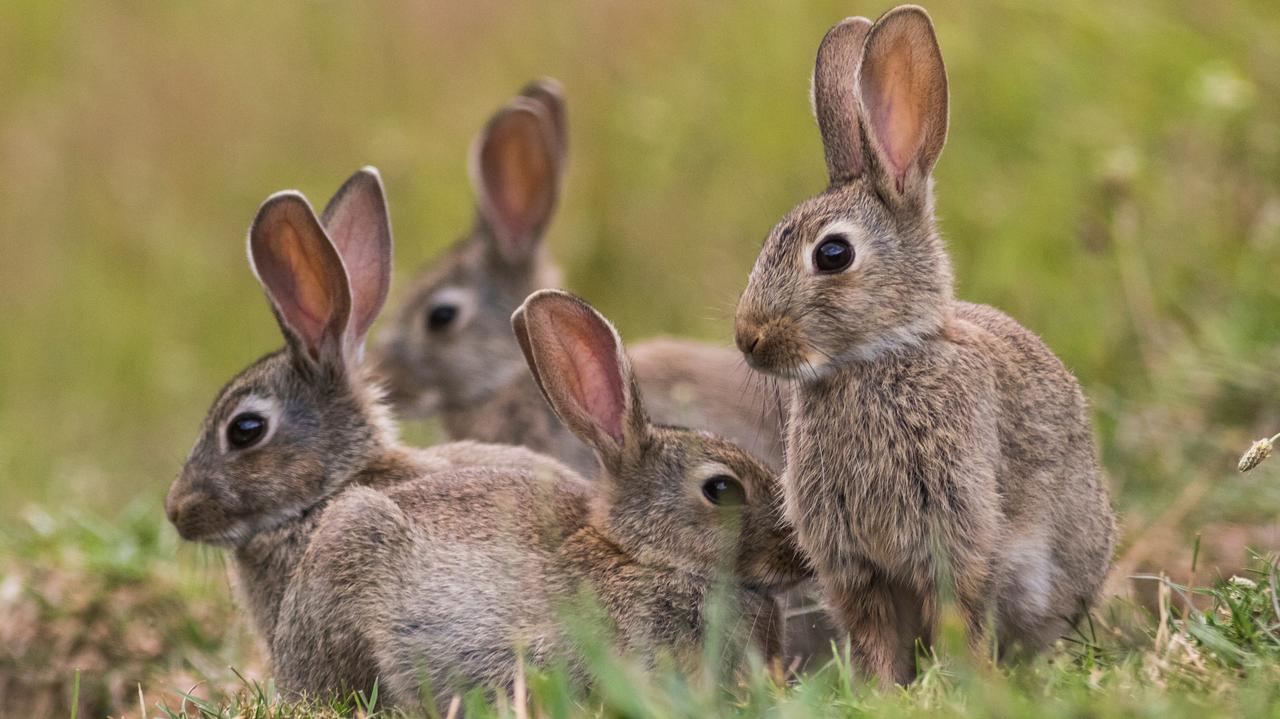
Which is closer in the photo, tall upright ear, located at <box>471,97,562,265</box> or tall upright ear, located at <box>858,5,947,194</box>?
tall upright ear, located at <box>858,5,947,194</box>

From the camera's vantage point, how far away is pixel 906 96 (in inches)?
174

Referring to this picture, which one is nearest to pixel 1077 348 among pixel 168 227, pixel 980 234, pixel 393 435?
pixel 980 234

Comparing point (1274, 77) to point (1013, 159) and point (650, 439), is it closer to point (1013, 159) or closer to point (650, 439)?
point (1013, 159)

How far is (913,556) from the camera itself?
13.6 feet

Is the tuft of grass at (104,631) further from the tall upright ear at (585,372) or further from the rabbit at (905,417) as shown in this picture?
the rabbit at (905,417)

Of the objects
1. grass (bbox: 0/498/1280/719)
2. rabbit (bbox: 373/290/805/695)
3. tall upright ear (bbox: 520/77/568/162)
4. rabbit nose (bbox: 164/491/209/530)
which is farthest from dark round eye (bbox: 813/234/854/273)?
tall upright ear (bbox: 520/77/568/162)

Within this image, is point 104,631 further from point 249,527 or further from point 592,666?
point 592,666

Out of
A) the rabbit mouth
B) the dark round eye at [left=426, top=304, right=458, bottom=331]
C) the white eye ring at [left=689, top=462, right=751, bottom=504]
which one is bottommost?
the rabbit mouth

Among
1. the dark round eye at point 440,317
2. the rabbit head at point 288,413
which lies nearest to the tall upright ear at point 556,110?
the dark round eye at point 440,317

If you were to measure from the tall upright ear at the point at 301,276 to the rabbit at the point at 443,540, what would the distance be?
0.04 ft

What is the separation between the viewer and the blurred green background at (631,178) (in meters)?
7.12

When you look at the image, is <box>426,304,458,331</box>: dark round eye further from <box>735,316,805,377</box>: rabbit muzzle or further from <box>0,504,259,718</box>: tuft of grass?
<box>735,316,805,377</box>: rabbit muzzle

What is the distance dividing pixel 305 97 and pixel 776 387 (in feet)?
25.7

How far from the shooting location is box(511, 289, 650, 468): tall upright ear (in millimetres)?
4738
